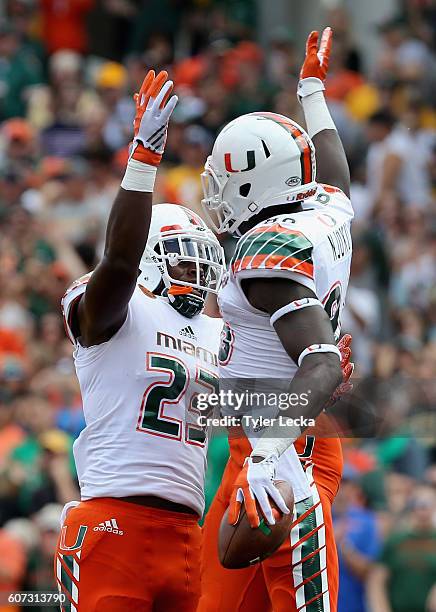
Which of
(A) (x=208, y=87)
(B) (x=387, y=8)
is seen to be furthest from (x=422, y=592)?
(B) (x=387, y=8)

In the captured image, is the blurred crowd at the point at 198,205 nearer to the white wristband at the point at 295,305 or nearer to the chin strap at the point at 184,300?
the chin strap at the point at 184,300

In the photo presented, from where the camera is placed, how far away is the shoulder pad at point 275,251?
417 cm

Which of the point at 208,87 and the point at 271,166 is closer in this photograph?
the point at 271,166

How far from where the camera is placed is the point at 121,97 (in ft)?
41.7

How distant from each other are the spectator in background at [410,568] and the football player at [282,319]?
2.65 m

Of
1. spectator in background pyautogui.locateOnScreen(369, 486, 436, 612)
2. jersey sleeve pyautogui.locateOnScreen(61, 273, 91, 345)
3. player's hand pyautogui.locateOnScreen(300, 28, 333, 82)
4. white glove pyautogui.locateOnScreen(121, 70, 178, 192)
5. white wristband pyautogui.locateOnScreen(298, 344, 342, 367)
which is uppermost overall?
player's hand pyautogui.locateOnScreen(300, 28, 333, 82)

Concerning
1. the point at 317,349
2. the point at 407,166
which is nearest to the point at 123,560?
the point at 317,349

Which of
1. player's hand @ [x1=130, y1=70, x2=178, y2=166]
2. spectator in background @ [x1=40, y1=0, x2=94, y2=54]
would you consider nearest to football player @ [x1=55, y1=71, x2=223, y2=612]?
player's hand @ [x1=130, y1=70, x2=178, y2=166]

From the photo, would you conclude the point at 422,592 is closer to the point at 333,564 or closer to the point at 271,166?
the point at 333,564

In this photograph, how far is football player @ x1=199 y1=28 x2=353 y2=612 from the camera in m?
4.17

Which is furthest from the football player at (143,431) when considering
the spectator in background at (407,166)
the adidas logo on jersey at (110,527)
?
the spectator in background at (407,166)

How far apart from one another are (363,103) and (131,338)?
8406 mm

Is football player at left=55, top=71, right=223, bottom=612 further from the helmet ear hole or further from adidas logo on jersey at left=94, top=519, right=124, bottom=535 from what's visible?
the helmet ear hole

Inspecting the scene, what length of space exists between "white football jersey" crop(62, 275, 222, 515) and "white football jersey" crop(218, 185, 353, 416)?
0.88 ft
